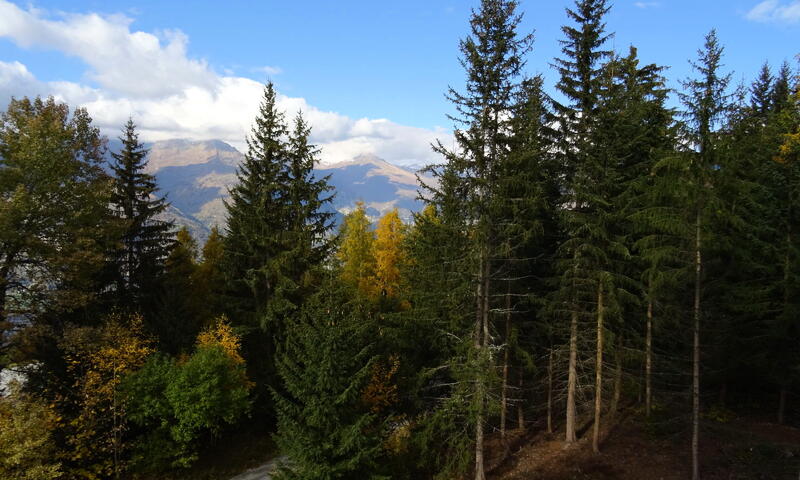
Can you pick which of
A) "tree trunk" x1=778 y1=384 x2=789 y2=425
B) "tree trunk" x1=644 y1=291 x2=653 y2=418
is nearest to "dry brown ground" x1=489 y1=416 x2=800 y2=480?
"tree trunk" x1=778 y1=384 x2=789 y2=425

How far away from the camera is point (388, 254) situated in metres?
29.5

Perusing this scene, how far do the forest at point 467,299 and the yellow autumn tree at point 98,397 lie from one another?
14 cm

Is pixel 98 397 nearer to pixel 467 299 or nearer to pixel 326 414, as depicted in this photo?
pixel 326 414

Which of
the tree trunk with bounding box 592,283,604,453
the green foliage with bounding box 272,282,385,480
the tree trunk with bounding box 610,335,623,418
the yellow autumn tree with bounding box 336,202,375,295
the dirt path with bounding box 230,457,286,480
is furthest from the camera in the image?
the yellow autumn tree with bounding box 336,202,375,295

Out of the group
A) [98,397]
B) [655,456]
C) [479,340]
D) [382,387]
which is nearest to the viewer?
[479,340]

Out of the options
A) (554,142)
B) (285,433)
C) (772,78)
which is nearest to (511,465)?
(285,433)

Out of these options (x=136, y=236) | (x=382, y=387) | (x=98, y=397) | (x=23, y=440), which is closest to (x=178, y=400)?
(x=98, y=397)

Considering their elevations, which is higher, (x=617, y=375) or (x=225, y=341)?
(x=225, y=341)

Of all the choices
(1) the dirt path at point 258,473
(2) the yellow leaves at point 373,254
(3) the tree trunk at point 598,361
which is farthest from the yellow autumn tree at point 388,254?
(3) the tree trunk at point 598,361

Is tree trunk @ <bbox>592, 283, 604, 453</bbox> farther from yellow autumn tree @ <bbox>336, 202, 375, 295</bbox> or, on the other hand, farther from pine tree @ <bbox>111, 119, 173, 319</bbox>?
pine tree @ <bbox>111, 119, 173, 319</bbox>

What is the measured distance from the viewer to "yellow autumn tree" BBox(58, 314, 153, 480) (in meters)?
17.1

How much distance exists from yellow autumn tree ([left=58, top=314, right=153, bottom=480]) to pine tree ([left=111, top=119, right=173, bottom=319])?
6.76m

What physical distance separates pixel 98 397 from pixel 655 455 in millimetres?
23628

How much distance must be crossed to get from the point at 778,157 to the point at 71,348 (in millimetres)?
33106
